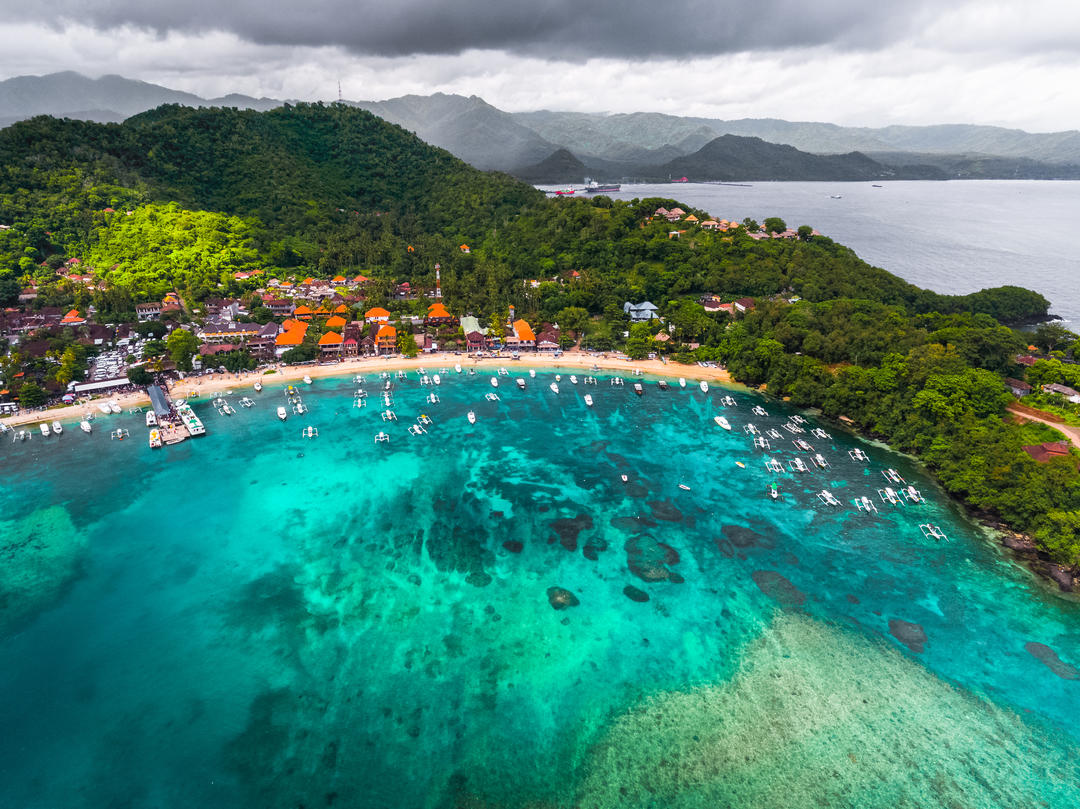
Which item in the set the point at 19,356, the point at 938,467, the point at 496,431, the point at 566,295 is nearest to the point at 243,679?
the point at 496,431

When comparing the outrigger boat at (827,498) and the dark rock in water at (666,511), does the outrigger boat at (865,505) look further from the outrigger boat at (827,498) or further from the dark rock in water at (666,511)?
the dark rock in water at (666,511)

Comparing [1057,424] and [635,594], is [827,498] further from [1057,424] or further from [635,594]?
[1057,424]

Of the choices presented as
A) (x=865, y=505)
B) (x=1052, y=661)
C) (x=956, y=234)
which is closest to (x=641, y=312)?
(x=865, y=505)

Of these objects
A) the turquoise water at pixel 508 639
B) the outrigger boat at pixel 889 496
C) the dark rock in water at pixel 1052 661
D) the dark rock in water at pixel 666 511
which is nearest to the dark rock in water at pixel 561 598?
the turquoise water at pixel 508 639

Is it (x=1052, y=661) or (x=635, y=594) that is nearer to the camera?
(x=1052, y=661)

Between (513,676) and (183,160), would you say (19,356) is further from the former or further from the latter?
(183,160)

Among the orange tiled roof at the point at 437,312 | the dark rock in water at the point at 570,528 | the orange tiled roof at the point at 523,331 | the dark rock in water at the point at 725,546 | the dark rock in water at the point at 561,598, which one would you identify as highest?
Result: the orange tiled roof at the point at 437,312

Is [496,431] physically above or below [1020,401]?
below
